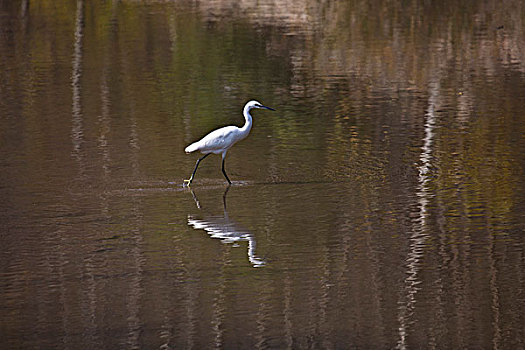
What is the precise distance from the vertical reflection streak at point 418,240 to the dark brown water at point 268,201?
3cm

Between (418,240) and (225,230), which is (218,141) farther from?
(418,240)

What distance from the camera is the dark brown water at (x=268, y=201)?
8516 mm

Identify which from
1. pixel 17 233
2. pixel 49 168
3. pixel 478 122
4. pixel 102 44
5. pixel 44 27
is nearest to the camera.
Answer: pixel 17 233

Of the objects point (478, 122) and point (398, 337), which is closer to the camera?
point (398, 337)

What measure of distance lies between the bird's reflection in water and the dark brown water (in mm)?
38

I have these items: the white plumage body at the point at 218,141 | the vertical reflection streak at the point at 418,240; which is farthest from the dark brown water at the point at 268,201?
the white plumage body at the point at 218,141

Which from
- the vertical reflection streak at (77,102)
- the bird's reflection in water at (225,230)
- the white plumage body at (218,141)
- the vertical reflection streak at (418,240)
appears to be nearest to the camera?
the vertical reflection streak at (418,240)

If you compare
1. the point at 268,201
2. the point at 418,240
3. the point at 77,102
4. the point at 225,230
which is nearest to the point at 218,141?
the point at 268,201

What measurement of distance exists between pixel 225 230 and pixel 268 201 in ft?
4.16

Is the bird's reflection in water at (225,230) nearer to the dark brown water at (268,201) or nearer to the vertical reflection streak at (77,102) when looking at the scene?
the dark brown water at (268,201)

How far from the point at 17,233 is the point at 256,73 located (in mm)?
13235

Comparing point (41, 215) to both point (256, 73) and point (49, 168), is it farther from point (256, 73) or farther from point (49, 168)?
point (256, 73)

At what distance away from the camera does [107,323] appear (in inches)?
332

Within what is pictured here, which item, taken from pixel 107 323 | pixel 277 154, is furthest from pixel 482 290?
pixel 277 154
